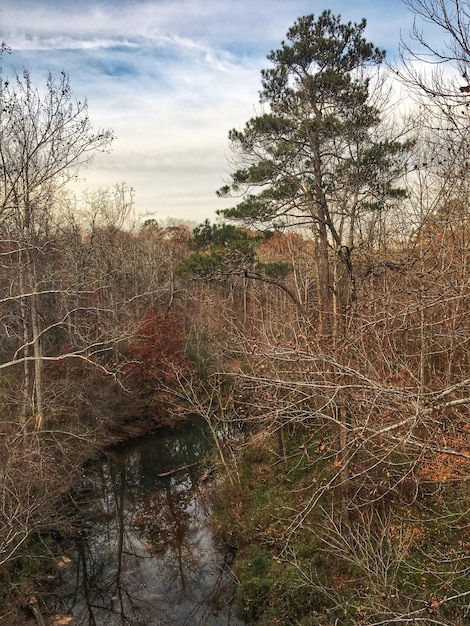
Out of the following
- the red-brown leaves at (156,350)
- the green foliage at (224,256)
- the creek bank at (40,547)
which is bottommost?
the creek bank at (40,547)

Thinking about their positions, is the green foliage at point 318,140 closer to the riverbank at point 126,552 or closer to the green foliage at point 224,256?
the green foliage at point 224,256

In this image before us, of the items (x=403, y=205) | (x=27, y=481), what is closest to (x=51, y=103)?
(x=27, y=481)

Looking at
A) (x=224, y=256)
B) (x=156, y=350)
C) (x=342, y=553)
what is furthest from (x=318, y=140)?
(x=156, y=350)

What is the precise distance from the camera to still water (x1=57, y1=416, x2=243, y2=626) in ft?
30.7

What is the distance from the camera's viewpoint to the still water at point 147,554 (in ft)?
30.7

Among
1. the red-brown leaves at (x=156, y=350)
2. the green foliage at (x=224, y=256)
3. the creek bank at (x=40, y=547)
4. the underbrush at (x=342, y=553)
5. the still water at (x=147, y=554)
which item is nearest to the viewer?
the underbrush at (x=342, y=553)

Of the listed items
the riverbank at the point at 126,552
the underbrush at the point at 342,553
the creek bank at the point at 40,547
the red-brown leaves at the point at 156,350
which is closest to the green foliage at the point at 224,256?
the underbrush at the point at 342,553

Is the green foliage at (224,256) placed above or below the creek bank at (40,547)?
above

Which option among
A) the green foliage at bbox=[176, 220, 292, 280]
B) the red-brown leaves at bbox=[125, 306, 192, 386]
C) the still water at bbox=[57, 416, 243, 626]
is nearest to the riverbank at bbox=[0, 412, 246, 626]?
the still water at bbox=[57, 416, 243, 626]

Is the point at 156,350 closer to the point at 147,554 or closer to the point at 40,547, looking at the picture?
the point at 147,554

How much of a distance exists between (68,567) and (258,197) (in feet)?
31.8

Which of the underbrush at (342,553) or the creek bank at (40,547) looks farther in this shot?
the creek bank at (40,547)

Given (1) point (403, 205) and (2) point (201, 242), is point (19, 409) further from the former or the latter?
(1) point (403, 205)

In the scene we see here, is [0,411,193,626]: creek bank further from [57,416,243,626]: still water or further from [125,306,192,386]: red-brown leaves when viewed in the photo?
[125,306,192,386]: red-brown leaves
